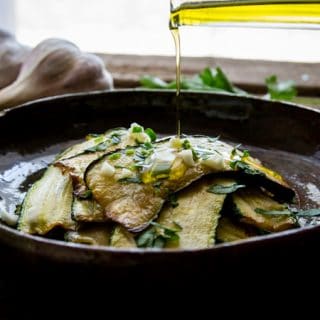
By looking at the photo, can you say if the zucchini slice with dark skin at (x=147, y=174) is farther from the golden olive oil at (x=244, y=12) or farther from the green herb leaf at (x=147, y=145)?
the golden olive oil at (x=244, y=12)

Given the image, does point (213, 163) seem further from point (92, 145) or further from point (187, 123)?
point (187, 123)

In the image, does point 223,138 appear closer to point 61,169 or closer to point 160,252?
point 61,169

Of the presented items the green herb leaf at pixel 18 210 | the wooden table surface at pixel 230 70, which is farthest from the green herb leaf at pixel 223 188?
the wooden table surface at pixel 230 70

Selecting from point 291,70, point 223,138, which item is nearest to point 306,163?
point 223,138

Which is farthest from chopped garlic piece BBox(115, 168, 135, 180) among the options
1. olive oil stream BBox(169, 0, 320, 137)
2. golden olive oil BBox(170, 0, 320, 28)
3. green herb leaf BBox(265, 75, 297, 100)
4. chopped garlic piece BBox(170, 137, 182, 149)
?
green herb leaf BBox(265, 75, 297, 100)

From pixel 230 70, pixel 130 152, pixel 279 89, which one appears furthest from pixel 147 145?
pixel 230 70

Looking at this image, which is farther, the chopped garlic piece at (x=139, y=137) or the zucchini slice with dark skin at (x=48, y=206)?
the chopped garlic piece at (x=139, y=137)

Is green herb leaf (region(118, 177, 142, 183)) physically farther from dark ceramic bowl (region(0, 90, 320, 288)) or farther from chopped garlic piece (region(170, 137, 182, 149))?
dark ceramic bowl (region(0, 90, 320, 288))
